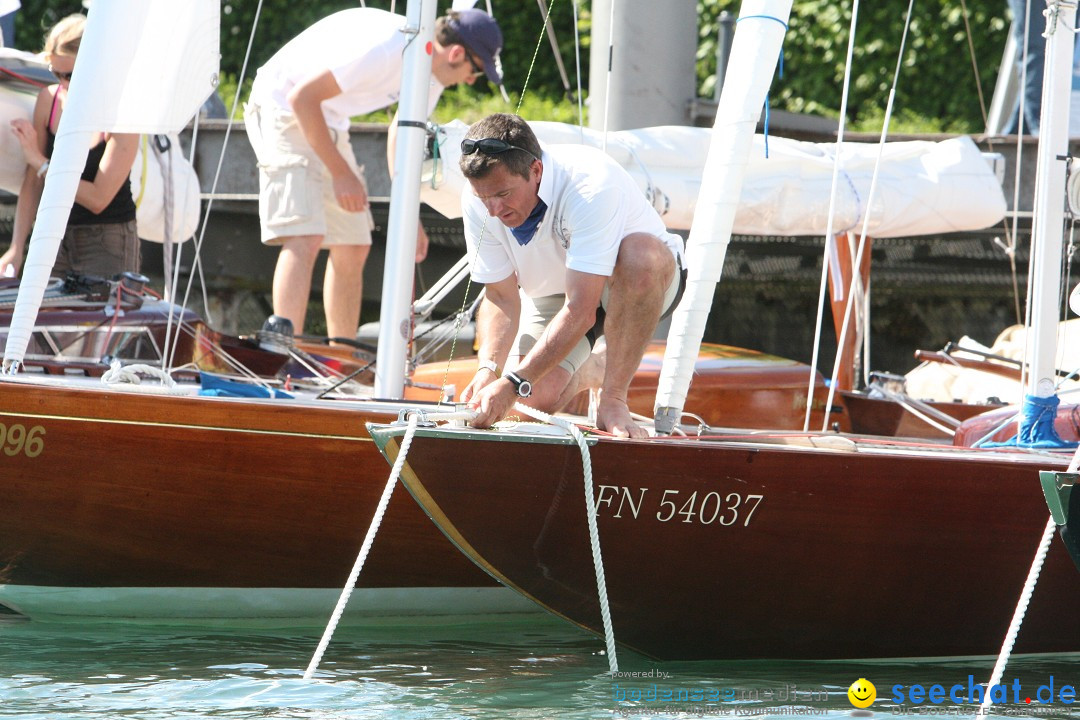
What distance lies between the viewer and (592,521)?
3963 mm

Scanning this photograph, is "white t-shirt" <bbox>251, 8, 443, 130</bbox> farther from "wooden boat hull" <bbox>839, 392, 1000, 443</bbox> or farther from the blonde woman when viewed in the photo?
"wooden boat hull" <bbox>839, 392, 1000, 443</bbox>

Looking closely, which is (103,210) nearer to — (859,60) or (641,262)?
(641,262)

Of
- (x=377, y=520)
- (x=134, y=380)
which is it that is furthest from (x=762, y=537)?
(x=134, y=380)

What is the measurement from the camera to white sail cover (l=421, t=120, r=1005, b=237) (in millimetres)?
6523

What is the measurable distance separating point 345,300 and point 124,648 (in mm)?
2416

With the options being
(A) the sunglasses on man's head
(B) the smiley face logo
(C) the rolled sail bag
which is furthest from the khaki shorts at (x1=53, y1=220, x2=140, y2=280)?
(B) the smiley face logo

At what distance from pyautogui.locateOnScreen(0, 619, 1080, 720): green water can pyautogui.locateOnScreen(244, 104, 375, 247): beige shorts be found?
2066 millimetres

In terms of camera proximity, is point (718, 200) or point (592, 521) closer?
point (592, 521)

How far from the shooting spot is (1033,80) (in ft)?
29.3

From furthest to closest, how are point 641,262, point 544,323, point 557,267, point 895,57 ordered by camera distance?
point 895,57
point 544,323
point 557,267
point 641,262

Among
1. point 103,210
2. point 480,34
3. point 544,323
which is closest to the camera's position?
point 544,323

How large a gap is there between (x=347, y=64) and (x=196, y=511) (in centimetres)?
227

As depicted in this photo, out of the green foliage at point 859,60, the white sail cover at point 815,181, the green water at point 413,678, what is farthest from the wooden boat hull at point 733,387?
the green foliage at point 859,60

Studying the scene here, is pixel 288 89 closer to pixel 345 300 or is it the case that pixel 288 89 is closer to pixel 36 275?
pixel 345 300
